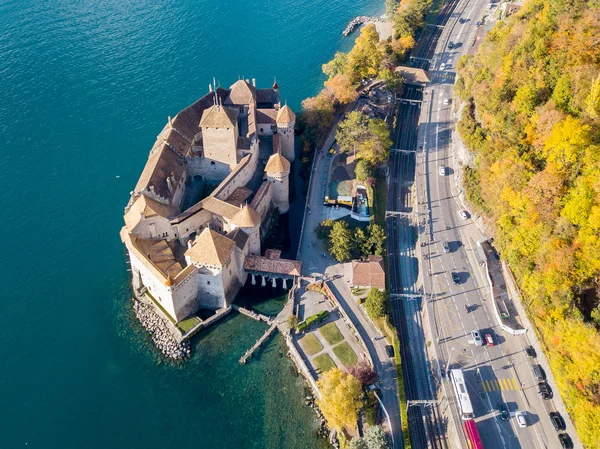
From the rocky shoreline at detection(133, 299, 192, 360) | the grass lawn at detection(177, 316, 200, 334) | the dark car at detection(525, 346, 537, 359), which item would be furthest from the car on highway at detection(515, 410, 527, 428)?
the grass lawn at detection(177, 316, 200, 334)

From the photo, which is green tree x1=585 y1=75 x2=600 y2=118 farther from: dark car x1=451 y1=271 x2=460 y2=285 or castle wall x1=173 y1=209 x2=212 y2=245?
castle wall x1=173 y1=209 x2=212 y2=245

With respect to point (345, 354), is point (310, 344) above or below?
below

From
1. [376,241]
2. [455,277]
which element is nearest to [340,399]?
[455,277]

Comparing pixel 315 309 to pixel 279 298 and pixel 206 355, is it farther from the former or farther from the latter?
pixel 206 355

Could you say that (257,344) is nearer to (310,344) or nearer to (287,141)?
(310,344)

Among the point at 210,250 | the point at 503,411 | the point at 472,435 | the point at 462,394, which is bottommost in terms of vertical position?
the point at 503,411

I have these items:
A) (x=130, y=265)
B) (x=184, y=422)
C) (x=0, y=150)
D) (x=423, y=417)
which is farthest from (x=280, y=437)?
(x=0, y=150)
